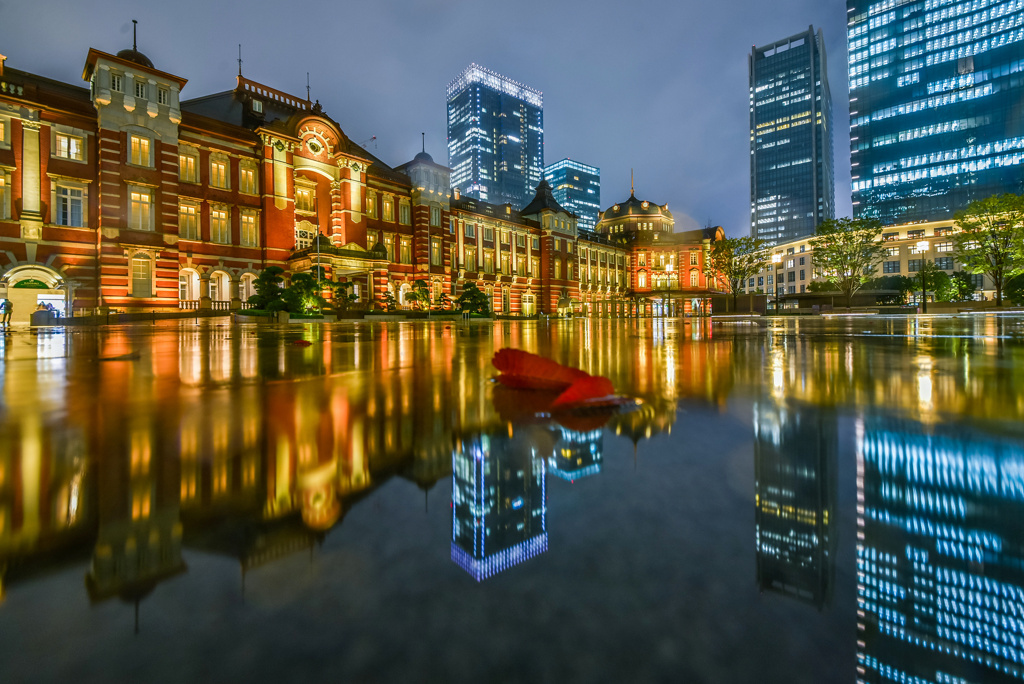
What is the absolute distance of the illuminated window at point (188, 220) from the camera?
23.8 metres

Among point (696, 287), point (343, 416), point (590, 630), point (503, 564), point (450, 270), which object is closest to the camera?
point (590, 630)

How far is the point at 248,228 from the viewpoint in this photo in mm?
26047

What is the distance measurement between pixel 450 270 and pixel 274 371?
114 ft

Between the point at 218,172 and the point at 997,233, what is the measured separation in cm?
5206

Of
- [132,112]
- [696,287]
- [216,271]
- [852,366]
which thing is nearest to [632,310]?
[696,287]

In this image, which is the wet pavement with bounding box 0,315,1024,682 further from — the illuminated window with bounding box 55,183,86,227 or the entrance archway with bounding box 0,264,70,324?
the illuminated window with bounding box 55,183,86,227

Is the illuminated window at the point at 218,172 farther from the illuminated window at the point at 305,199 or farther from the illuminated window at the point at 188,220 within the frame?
the illuminated window at the point at 305,199

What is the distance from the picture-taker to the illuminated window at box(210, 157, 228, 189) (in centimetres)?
2494

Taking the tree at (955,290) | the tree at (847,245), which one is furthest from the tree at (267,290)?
the tree at (955,290)

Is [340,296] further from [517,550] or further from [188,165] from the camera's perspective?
[517,550]

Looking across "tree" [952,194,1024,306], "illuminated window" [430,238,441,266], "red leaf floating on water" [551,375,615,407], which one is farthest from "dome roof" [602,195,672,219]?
"red leaf floating on water" [551,375,615,407]

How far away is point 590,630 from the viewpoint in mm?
502

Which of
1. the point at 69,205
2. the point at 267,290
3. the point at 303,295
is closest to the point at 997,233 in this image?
the point at 303,295

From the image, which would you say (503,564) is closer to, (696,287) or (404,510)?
(404,510)
